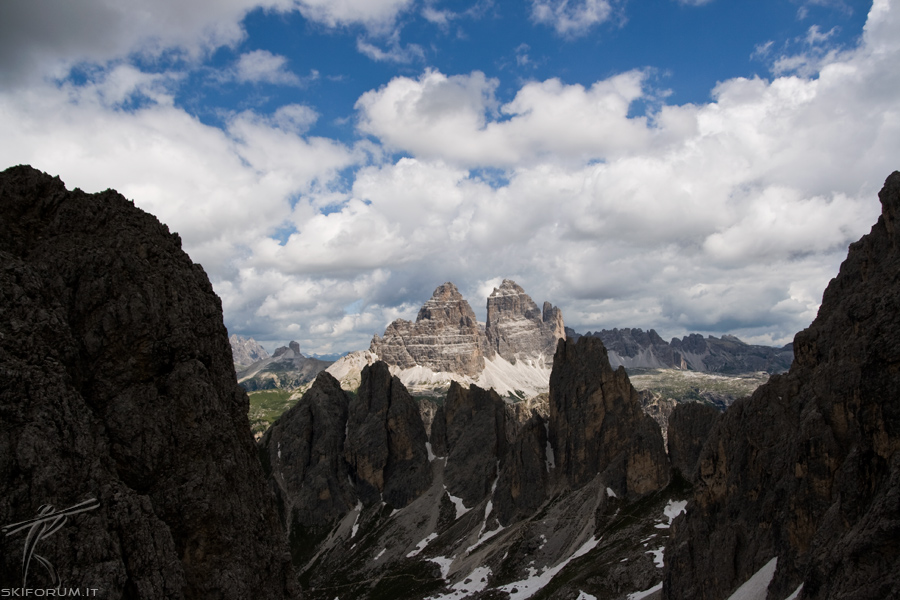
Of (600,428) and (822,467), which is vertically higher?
(822,467)

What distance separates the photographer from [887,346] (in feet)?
114

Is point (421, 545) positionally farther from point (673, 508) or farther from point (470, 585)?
point (673, 508)

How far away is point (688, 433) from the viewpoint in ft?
379

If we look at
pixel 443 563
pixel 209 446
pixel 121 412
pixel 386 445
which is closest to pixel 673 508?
pixel 443 563

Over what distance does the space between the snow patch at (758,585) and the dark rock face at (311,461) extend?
5171 inches

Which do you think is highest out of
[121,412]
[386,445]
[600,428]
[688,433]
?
[121,412]

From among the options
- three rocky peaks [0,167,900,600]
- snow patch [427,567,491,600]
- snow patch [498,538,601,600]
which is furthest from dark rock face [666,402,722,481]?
snow patch [427,567,491,600]

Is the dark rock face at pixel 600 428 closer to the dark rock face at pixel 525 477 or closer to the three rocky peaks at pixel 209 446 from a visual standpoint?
the dark rock face at pixel 525 477

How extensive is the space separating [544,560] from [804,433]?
2813 inches

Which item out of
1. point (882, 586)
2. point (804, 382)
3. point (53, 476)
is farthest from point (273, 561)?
point (804, 382)

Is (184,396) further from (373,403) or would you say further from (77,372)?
(373,403)

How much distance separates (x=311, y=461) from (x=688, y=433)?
11340 centimetres

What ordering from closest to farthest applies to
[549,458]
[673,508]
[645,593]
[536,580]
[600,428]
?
[645,593], [536,580], [673,508], [600,428], [549,458]

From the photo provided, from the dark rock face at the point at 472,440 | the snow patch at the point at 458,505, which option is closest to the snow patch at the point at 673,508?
the dark rock face at the point at 472,440
